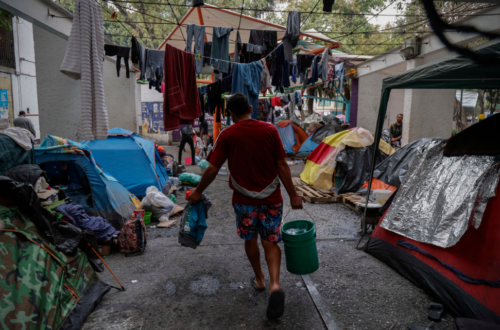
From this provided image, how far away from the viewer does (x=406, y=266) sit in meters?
3.64

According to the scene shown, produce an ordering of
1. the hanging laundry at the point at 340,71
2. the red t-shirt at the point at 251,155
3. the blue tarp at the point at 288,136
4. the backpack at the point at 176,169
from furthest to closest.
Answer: the blue tarp at the point at 288,136 < the hanging laundry at the point at 340,71 < the backpack at the point at 176,169 < the red t-shirt at the point at 251,155

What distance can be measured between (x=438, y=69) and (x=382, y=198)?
2865 mm

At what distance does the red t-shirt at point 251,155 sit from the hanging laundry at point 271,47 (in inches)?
192

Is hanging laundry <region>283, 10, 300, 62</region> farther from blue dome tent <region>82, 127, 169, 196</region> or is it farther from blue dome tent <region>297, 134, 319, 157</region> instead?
blue dome tent <region>297, 134, 319, 157</region>

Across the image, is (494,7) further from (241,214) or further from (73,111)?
(73,111)

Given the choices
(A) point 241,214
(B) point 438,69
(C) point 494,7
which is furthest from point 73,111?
(C) point 494,7

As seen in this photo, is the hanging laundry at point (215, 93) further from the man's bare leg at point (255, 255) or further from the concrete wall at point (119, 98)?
the concrete wall at point (119, 98)

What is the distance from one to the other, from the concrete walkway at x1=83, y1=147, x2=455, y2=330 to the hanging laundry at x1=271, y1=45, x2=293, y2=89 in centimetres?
440

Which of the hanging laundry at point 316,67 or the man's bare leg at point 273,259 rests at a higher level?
the hanging laundry at point 316,67

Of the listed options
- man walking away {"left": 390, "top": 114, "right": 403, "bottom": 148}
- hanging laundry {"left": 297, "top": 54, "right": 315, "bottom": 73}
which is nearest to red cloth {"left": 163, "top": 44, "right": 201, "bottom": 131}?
hanging laundry {"left": 297, "top": 54, "right": 315, "bottom": 73}

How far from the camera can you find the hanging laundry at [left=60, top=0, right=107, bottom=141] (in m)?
3.75

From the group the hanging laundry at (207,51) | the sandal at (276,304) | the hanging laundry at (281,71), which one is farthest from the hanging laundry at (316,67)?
the sandal at (276,304)

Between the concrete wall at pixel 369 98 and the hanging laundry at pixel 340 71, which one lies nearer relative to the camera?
the hanging laundry at pixel 340 71

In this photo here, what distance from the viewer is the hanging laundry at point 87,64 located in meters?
3.75
